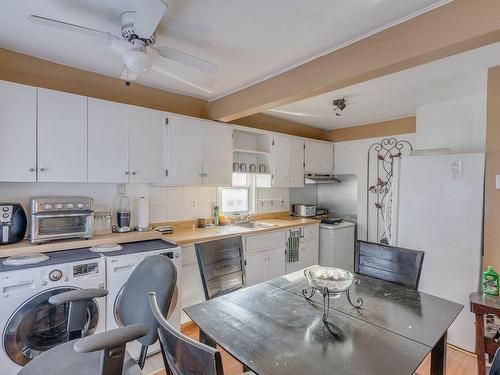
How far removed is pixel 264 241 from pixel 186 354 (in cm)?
254

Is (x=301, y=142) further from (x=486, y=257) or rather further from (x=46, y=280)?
(x=46, y=280)

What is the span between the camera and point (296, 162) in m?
4.19

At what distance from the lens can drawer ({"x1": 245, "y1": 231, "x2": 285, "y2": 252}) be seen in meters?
3.19

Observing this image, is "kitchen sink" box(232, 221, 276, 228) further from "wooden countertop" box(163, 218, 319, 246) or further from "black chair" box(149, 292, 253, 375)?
"black chair" box(149, 292, 253, 375)

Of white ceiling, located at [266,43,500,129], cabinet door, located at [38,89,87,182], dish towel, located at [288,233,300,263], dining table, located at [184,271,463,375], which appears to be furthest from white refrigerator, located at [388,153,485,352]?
cabinet door, located at [38,89,87,182]

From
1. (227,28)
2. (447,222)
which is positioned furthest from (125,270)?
(447,222)

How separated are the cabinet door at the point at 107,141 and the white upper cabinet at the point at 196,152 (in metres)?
0.41

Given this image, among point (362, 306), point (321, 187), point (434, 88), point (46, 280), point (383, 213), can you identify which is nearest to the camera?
point (362, 306)

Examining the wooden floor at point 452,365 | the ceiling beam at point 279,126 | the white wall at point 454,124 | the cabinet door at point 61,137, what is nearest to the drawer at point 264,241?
the wooden floor at point 452,365

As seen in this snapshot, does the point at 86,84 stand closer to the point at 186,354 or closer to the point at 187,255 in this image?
the point at 187,255

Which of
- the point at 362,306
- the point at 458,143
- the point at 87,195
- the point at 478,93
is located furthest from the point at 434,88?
the point at 87,195

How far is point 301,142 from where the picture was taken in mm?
4254

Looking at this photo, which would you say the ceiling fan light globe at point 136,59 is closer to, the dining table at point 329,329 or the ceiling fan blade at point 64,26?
the ceiling fan blade at point 64,26

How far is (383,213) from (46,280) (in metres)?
4.08
